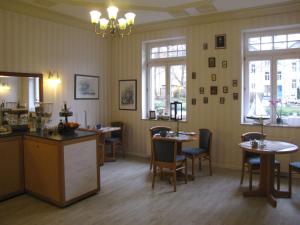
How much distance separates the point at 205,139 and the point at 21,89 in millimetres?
3529

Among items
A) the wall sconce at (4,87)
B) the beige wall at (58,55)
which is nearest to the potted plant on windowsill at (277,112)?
the beige wall at (58,55)

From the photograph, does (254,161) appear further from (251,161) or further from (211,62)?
(211,62)

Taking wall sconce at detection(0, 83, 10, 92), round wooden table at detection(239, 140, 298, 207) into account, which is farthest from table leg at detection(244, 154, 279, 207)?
wall sconce at detection(0, 83, 10, 92)

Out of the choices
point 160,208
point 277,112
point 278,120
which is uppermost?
point 277,112

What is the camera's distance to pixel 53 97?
18.9 feet

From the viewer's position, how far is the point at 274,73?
5.45 meters

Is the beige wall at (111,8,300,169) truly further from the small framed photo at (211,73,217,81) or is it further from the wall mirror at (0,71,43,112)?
the wall mirror at (0,71,43,112)

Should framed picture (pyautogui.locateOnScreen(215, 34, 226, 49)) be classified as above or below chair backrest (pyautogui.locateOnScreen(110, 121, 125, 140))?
above

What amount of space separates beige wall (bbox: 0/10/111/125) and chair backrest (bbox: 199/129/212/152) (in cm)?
267

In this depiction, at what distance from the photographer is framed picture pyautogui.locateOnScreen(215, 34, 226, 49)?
5.68 metres

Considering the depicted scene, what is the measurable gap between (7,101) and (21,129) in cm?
67

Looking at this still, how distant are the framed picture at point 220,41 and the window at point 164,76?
2.80 feet

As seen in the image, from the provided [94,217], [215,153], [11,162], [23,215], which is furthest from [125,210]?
[215,153]

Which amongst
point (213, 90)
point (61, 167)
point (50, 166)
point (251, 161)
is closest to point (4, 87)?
point (50, 166)
